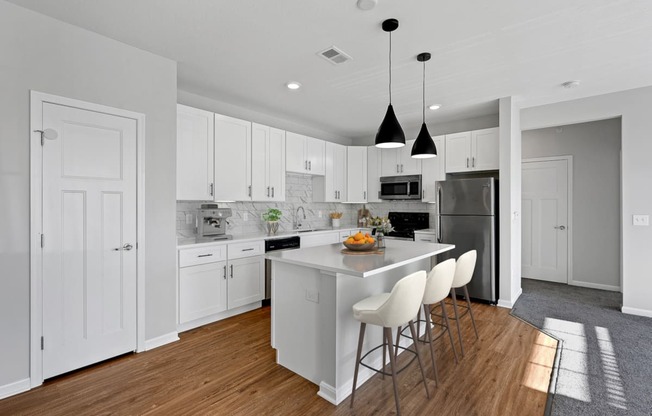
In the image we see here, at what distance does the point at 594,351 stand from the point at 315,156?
405 cm

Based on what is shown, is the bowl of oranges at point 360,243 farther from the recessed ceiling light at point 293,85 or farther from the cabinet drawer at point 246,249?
the recessed ceiling light at point 293,85

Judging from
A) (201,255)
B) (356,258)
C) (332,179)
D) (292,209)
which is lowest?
(201,255)

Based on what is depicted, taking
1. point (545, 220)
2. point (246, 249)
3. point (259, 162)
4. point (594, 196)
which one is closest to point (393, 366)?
point (246, 249)

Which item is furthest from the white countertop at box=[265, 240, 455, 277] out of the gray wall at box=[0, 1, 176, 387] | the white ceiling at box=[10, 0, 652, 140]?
the white ceiling at box=[10, 0, 652, 140]

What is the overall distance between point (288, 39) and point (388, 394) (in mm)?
2795

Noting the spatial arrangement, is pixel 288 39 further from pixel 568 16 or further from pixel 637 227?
pixel 637 227

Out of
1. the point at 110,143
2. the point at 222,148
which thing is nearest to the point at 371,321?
the point at 110,143

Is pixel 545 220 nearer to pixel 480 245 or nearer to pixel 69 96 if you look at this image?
pixel 480 245

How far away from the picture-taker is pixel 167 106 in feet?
9.87

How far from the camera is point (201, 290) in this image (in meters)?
3.41

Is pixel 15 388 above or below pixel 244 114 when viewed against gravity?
below

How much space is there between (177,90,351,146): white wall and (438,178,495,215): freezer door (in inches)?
94.3

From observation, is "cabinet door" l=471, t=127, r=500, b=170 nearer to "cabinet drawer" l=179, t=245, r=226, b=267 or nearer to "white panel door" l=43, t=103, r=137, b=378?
"cabinet drawer" l=179, t=245, r=226, b=267

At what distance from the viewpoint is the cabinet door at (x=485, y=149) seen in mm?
4471
